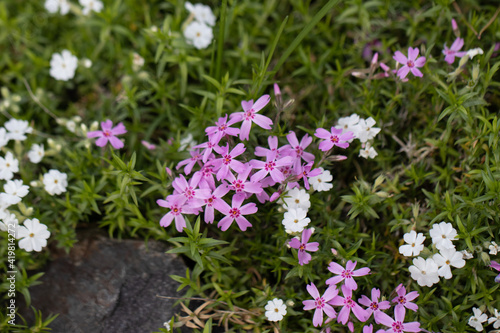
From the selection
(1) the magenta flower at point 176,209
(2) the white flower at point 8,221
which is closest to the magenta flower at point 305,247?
(1) the magenta flower at point 176,209

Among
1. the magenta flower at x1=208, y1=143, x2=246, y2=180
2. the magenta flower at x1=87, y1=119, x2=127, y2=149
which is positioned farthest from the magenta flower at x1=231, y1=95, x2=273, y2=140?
the magenta flower at x1=87, y1=119, x2=127, y2=149

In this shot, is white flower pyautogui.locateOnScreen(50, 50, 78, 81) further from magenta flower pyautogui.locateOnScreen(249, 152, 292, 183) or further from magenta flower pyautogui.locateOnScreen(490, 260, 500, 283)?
magenta flower pyautogui.locateOnScreen(490, 260, 500, 283)

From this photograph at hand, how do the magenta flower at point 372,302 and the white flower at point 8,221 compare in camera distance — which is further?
the white flower at point 8,221

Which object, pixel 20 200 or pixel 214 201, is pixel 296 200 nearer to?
pixel 214 201

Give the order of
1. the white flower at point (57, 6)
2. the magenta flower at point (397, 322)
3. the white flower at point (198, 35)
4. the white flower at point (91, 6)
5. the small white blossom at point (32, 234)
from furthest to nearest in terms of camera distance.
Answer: the white flower at point (57, 6) < the white flower at point (91, 6) < the white flower at point (198, 35) < the small white blossom at point (32, 234) < the magenta flower at point (397, 322)

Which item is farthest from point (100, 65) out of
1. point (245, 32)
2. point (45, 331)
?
point (45, 331)

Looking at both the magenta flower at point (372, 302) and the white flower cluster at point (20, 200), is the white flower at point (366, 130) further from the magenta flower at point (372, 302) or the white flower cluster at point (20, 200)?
the white flower cluster at point (20, 200)
